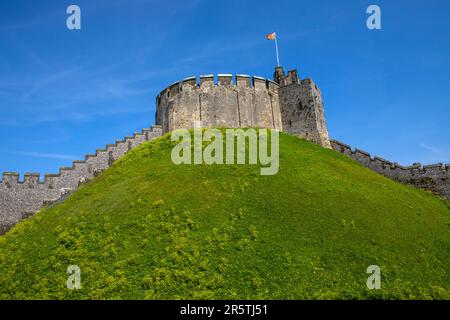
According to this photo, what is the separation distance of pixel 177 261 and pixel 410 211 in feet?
54.1

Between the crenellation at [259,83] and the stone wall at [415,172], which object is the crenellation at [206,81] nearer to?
the crenellation at [259,83]

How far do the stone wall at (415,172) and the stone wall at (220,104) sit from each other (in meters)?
9.97

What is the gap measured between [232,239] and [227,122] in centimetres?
2177

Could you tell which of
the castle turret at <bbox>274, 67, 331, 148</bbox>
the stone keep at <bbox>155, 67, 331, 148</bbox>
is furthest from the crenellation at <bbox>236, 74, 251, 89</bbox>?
the castle turret at <bbox>274, 67, 331, 148</bbox>

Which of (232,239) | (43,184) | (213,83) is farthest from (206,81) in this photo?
(232,239)

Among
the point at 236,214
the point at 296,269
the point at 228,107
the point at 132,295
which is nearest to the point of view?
the point at 132,295

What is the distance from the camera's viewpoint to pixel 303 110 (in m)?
43.9

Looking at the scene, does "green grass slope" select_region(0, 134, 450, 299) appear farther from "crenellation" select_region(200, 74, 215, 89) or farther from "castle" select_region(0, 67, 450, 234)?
"crenellation" select_region(200, 74, 215, 89)

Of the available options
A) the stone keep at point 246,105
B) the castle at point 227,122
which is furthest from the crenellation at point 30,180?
the stone keep at point 246,105

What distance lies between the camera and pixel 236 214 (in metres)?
23.4

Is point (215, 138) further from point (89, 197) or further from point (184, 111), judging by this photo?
point (89, 197)

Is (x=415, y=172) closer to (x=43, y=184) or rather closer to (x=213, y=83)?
(x=213, y=83)

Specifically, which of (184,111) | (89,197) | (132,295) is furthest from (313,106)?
(132,295)

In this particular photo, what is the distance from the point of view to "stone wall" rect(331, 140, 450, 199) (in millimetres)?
36031
